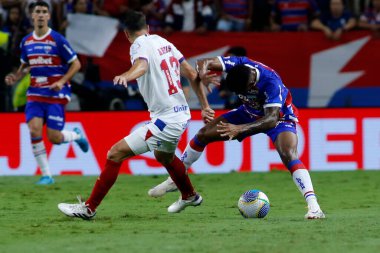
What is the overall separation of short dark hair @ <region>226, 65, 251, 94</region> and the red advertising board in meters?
7.06

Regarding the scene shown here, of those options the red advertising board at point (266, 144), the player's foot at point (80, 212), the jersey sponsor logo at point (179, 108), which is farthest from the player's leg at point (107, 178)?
the red advertising board at point (266, 144)

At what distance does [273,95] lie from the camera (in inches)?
423

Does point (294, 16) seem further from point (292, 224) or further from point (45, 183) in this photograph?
point (292, 224)

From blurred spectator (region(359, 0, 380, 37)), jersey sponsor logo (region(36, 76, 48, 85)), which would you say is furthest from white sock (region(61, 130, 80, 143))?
blurred spectator (region(359, 0, 380, 37))

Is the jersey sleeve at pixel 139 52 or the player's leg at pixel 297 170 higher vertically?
the jersey sleeve at pixel 139 52

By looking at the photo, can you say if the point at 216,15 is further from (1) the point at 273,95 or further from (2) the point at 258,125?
(2) the point at 258,125

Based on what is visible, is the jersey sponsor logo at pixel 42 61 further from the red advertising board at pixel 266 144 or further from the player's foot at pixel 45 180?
the red advertising board at pixel 266 144

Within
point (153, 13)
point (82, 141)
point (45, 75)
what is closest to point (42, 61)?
point (45, 75)

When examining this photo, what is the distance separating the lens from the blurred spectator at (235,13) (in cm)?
1908

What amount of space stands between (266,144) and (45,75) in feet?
14.2

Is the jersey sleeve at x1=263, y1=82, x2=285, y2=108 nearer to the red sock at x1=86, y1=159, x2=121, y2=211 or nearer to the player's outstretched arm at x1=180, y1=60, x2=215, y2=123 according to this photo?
the player's outstretched arm at x1=180, y1=60, x2=215, y2=123

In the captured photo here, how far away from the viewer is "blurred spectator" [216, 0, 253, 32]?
19.1m

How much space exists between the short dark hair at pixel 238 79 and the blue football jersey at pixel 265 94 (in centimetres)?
26

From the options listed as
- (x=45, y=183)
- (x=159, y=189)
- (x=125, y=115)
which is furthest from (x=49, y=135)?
(x=159, y=189)
